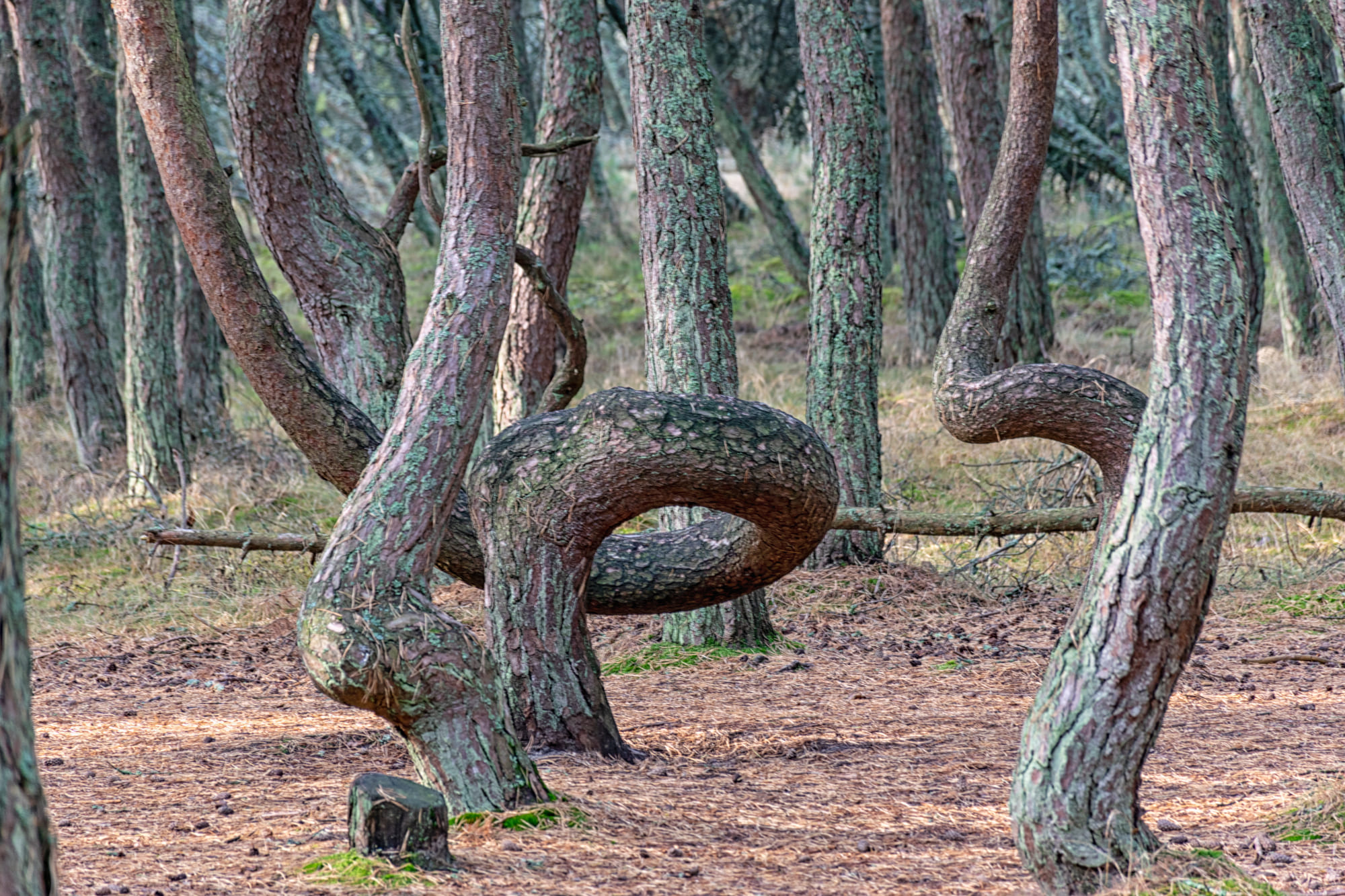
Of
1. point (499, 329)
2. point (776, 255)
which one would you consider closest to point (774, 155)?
point (776, 255)

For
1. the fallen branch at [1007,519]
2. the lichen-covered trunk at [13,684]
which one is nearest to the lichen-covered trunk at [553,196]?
the fallen branch at [1007,519]

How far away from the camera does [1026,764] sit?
298 centimetres

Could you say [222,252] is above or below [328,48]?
below

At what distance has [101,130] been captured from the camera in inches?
503

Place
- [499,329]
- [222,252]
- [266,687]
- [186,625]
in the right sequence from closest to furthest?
[499,329]
[222,252]
[266,687]
[186,625]

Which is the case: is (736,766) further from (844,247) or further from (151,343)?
(151,343)

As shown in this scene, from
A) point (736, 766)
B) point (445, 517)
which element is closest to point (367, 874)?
point (445, 517)

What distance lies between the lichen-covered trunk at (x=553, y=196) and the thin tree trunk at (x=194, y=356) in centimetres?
432

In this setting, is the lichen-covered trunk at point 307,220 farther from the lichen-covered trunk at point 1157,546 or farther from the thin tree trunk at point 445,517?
the lichen-covered trunk at point 1157,546

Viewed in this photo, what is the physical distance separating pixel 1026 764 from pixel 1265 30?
5455 millimetres

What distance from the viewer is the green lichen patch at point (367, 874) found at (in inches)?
122

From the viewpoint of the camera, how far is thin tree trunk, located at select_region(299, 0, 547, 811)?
3.48 meters

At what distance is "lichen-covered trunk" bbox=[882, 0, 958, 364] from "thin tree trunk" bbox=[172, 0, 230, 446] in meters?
6.88

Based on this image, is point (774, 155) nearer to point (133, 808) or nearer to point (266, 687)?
point (266, 687)
